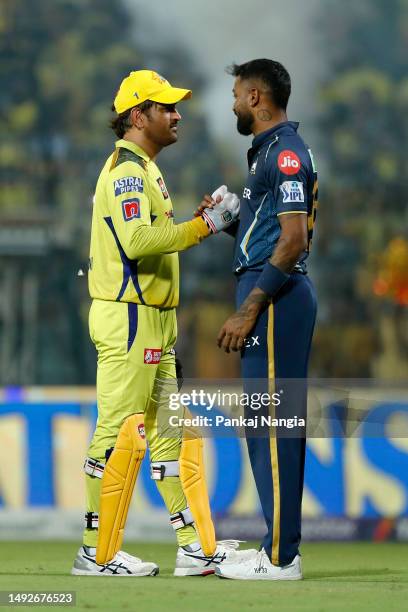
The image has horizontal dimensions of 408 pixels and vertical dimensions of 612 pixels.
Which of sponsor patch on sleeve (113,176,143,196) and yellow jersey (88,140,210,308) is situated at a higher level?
sponsor patch on sleeve (113,176,143,196)

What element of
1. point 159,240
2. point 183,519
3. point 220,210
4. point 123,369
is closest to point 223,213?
point 220,210

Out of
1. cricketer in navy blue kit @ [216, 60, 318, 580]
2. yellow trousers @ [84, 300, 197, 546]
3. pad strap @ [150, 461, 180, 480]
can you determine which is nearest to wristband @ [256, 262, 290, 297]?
cricketer in navy blue kit @ [216, 60, 318, 580]

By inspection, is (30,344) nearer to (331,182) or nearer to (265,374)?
(331,182)

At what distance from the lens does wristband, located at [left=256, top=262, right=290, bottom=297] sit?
12.9ft

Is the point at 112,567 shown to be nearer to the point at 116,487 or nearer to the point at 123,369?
the point at 116,487

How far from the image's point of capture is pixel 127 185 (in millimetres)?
4219

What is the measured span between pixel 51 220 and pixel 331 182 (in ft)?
11.8

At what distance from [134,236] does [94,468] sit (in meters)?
0.80

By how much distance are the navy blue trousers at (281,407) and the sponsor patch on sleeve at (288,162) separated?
363 millimetres

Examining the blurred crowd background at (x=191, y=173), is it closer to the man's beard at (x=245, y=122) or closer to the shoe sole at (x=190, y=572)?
the shoe sole at (x=190, y=572)

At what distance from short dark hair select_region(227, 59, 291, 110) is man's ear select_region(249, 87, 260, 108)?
0.13 feet

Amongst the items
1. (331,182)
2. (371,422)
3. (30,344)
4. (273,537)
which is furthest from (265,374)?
(331,182)

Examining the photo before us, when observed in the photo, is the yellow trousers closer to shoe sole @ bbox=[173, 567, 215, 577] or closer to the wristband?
shoe sole @ bbox=[173, 567, 215, 577]

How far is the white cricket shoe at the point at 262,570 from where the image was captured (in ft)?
13.1
